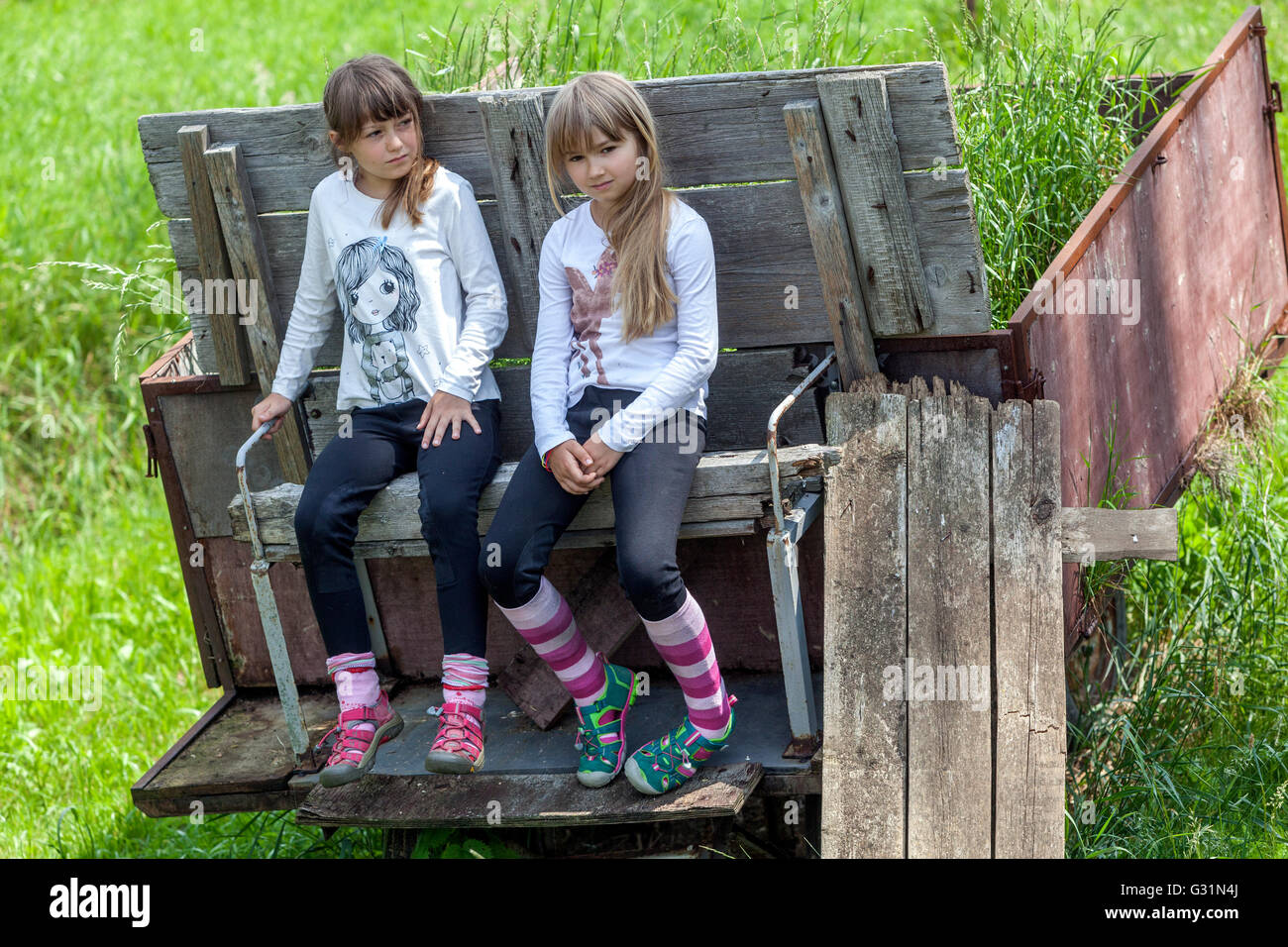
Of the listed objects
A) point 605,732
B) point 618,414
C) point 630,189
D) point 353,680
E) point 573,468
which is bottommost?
point 605,732

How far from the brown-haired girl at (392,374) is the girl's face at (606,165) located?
38 cm

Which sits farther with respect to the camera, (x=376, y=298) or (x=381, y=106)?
(x=376, y=298)

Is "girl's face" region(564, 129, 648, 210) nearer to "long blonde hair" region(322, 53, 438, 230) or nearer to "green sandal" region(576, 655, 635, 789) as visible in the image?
"long blonde hair" region(322, 53, 438, 230)

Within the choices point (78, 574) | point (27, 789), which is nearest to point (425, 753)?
point (27, 789)

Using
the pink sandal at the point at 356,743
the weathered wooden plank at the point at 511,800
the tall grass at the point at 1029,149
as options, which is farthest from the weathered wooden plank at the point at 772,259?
the weathered wooden plank at the point at 511,800

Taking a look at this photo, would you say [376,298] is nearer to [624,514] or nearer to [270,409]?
[270,409]

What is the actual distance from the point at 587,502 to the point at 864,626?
0.73m

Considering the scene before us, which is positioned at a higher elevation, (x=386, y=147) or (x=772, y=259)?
(x=386, y=147)

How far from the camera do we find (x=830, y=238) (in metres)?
3.16

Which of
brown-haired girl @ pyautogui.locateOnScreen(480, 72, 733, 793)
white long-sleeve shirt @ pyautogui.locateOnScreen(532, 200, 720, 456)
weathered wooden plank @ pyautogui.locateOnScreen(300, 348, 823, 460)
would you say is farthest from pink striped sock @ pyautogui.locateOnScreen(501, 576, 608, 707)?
weathered wooden plank @ pyautogui.locateOnScreen(300, 348, 823, 460)

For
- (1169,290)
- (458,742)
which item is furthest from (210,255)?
(1169,290)

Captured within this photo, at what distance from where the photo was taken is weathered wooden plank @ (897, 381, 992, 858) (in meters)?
2.96
